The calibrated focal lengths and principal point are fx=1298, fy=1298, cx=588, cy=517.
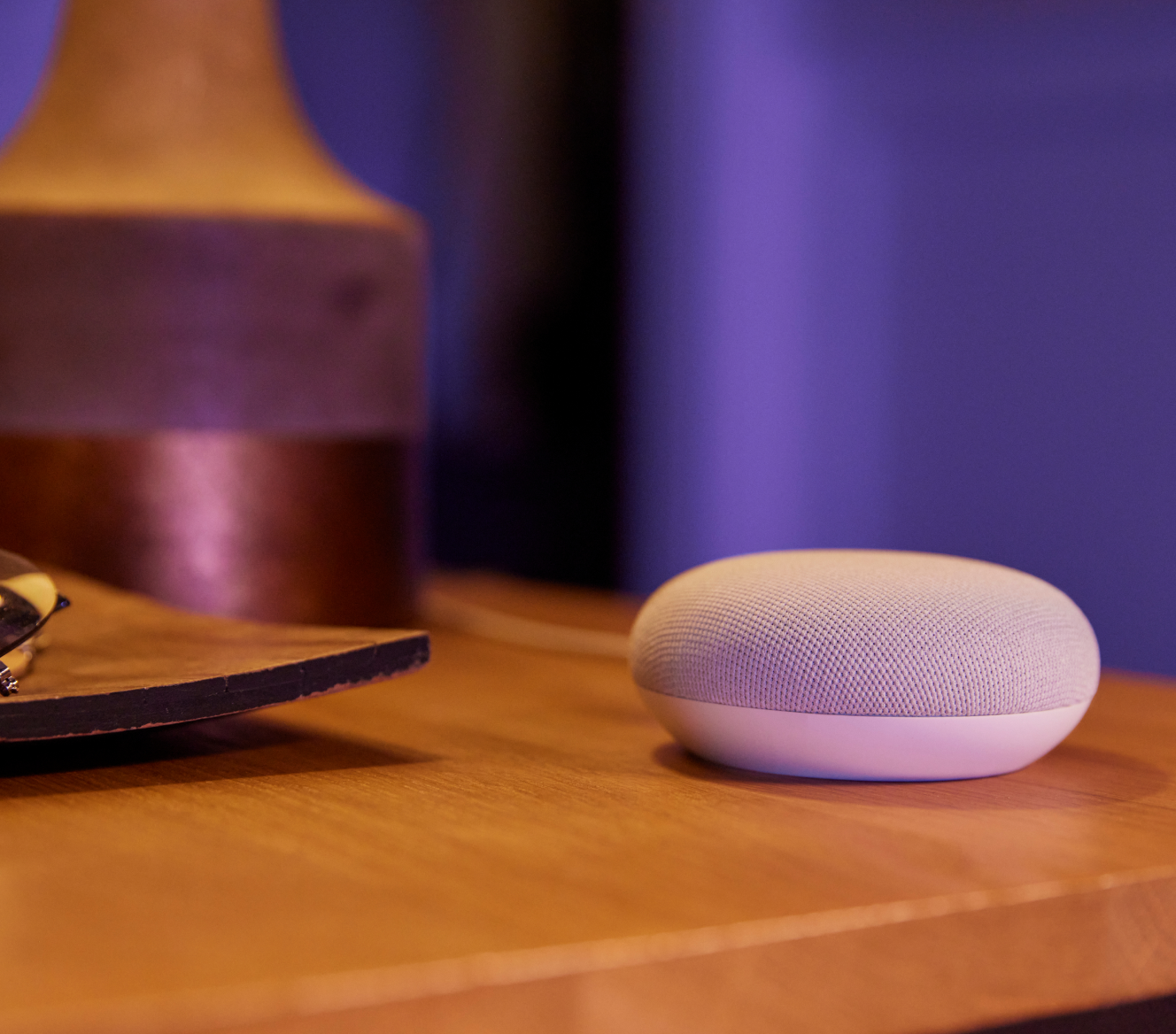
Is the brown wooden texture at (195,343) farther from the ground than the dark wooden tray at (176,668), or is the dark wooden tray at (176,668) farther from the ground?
the brown wooden texture at (195,343)

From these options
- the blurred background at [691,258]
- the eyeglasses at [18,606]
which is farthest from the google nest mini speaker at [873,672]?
the blurred background at [691,258]

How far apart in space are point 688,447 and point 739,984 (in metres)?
1.82

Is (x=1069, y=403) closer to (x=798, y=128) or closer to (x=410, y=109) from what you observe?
(x=798, y=128)

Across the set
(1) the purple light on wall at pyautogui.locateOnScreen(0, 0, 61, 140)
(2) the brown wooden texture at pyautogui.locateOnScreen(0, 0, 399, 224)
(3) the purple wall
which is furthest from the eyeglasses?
(3) the purple wall

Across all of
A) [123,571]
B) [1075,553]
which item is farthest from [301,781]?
[1075,553]

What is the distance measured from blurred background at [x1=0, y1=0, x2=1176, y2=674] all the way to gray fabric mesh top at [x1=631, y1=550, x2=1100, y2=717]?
1.44 m

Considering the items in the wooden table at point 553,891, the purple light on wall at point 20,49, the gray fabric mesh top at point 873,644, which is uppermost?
the purple light on wall at point 20,49

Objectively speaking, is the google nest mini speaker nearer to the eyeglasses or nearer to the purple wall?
the eyeglasses

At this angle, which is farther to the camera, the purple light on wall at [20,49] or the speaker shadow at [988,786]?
the purple light on wall at [20,49]

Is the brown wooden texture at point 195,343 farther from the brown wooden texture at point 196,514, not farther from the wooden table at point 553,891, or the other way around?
the wooden table at point 553,891

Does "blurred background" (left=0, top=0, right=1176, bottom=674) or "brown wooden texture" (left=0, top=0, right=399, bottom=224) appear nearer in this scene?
"brown wooden texture" (left=0, top=0, right=399, bottom=224)

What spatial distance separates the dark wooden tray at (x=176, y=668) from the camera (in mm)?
343

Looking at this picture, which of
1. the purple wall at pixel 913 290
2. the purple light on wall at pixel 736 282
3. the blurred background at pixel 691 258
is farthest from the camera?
the purple light on wall at pixel 736 282

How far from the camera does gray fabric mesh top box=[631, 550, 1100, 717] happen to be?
36cm
